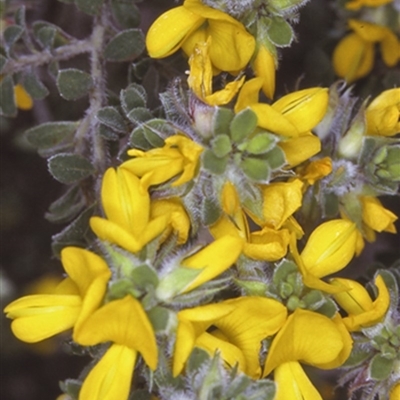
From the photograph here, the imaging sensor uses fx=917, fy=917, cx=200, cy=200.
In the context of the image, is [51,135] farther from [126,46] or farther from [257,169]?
[257,169]

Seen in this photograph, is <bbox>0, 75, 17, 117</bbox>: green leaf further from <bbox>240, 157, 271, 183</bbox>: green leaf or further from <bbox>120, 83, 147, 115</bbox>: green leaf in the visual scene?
<bbox>240, 157, 271, 183</bbox>: green leaf

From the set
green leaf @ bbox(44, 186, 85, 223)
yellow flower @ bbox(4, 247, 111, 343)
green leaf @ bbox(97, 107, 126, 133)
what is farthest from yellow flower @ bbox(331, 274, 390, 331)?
green leaf @ bbox(44, 186, 85, 223)

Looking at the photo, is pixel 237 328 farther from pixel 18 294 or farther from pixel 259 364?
pixel 18 294

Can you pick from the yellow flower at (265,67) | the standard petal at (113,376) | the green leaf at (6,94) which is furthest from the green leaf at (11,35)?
the standard petal at (113,376)

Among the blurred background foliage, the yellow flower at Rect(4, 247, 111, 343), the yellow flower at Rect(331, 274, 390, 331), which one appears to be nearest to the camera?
the yellow flower at Rect(4, 247, 111, 343)

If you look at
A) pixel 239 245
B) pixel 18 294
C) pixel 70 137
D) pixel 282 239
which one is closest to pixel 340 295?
pixel 282 239

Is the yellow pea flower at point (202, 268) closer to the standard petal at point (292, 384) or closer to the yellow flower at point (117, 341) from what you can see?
the yellow flower at point (117, 341)

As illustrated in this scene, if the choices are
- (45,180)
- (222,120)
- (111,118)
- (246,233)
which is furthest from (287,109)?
(45,180)
